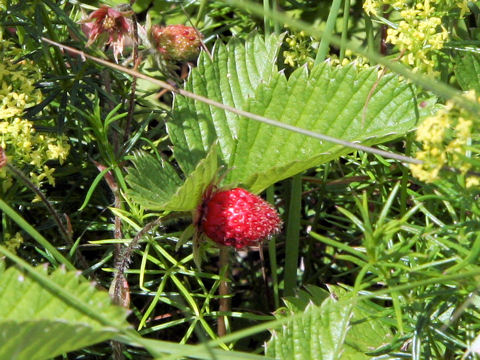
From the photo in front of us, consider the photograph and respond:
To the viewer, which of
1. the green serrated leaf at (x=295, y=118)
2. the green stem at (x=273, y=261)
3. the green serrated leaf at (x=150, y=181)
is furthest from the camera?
the green stem at (x=273, y=261)

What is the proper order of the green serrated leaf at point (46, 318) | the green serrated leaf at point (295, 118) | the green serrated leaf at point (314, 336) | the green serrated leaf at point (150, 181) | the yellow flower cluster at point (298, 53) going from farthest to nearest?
the yellow flower cluster at point (298, 53) → the green serrated leaf at point (295, 118) → the green serrated leaf at point (150, 181) → the green serrated leaf at point (314, 336) → the green serrated leaf at point (46, 318)

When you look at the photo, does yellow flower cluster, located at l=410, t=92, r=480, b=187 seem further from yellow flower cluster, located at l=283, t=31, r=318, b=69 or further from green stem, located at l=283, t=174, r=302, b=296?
yellow flower cluster, located at l=283, t=31, r=318, b=69

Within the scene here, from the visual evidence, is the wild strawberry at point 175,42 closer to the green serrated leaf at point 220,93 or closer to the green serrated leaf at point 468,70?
the green serrated leaf at point 220,93

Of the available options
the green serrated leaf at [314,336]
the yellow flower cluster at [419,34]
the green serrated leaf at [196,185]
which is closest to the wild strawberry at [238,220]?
the green serrated leaf at [196,185]

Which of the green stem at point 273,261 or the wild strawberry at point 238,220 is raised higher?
the wild strawberry at point 238,220

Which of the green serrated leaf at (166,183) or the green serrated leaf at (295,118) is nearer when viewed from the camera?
the green serrated leaf at (166,183)

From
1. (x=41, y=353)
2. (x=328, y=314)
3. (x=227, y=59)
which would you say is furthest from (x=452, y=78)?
(x=41, y=353)
